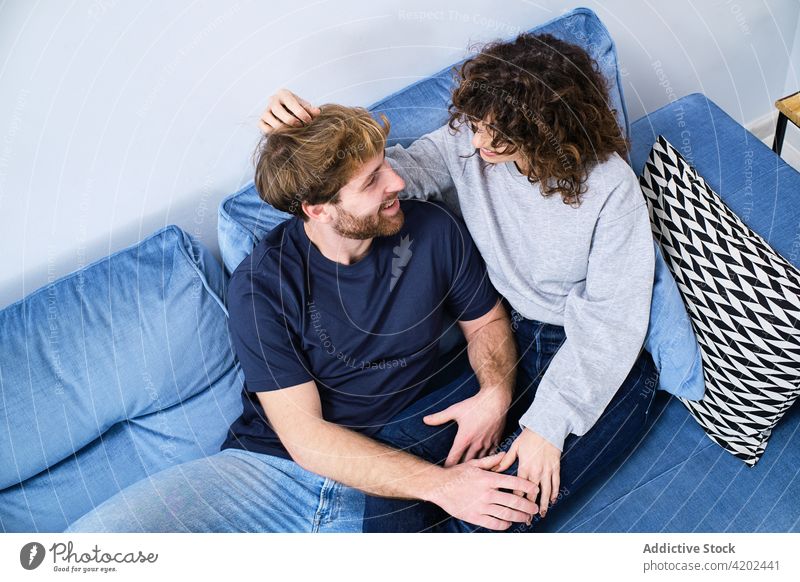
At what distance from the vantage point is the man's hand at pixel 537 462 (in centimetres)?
105

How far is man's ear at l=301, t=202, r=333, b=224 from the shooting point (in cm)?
102

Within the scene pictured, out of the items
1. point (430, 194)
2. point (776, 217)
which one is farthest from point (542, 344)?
point (776, 217)

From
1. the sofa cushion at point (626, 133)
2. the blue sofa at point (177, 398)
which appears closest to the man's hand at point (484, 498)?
the blue sofa at point (177, 398)

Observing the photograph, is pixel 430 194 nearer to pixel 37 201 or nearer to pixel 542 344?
pixel 542 344

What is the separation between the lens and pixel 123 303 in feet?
3.57

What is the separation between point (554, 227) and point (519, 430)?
1.12 feet

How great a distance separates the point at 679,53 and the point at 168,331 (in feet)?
4.06

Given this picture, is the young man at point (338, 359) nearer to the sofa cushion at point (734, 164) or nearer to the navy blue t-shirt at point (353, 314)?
the navy blue t-shirt at point (353, 314)

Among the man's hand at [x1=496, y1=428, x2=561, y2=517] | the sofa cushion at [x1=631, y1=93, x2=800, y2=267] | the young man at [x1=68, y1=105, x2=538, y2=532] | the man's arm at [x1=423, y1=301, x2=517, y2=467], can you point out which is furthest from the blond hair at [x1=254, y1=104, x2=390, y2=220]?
the sofa cushion at [x1=631, y1=93, x2=800, y2=267]

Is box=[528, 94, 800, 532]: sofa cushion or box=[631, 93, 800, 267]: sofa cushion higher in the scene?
box=[631, 93, 800, 267]: sofa cushion

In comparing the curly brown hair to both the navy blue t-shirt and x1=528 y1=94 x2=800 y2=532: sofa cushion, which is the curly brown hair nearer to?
the navy blue t-shirt

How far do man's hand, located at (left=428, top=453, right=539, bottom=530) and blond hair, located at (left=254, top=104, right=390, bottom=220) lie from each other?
445 mm

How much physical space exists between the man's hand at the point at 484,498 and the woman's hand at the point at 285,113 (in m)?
0.56
